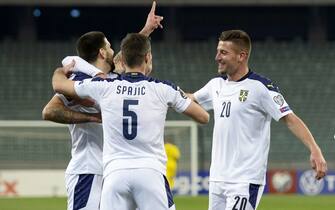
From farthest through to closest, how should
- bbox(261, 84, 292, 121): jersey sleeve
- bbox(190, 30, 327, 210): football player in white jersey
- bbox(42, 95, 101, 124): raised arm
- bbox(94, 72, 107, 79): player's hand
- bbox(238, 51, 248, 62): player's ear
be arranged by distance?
bbox(238, 51, 248, 62): player's ear < bbox(190, 30, 327, 210): football player in white jersey < bbox(261, 84, 292, 121): jersey sleeve < bbox(42, 95, 101, 124): raised arm < bbox(94, 72, 107, 79): player's hand

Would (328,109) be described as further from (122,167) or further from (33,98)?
(122,167)

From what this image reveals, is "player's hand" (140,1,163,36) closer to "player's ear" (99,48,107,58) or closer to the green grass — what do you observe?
"player's ear" (99,48,107,58)

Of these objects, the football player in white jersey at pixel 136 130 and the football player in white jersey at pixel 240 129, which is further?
the football player in white jersey at pixel 240 129

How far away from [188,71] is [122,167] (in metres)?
24.0

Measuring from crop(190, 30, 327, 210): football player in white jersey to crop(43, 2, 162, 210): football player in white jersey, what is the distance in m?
0.85

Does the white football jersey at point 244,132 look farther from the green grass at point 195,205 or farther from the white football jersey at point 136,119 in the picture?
the green grass at point 195,205

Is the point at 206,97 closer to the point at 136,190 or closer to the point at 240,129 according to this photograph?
the point at 240,129

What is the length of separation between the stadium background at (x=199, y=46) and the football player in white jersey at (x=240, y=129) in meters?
17.9

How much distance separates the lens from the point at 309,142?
6.30m

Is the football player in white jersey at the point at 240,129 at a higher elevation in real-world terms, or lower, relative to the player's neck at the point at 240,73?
lower

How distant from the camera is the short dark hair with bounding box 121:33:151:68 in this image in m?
5.72

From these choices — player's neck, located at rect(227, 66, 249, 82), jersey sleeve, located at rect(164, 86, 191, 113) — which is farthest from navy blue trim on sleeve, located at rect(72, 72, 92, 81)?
player's neck, located at rect(227, 66, 249, 82)

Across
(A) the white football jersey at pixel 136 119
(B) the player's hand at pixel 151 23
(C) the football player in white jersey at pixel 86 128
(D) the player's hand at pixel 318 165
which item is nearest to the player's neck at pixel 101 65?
(C) the football player in white jersey at pixel 86 128

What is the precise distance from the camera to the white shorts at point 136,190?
224 inches
